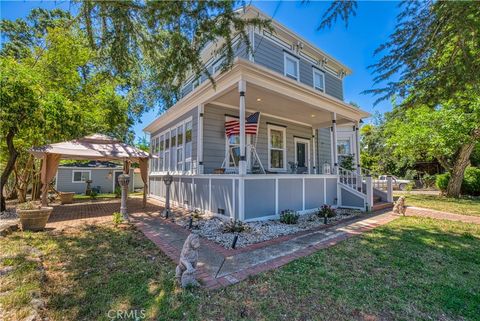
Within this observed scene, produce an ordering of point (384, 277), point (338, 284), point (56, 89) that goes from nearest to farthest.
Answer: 1. point (338, 284)
2. point (384, 277)
3. point (56, 89)

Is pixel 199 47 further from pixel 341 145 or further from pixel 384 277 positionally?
pixel 341 145

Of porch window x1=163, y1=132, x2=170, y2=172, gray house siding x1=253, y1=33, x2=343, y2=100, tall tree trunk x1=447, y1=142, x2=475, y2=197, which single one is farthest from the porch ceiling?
tall tree trunk x1=447, y1=142, x2=475, y2=197

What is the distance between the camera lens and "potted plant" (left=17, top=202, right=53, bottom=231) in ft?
17.3

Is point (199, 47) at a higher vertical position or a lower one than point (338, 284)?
higher

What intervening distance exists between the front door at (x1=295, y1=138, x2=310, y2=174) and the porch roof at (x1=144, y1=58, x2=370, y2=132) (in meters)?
0.99

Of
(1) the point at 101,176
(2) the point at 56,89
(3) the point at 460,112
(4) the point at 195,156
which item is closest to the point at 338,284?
(4) the point at 195,156

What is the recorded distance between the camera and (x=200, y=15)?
3.39 m

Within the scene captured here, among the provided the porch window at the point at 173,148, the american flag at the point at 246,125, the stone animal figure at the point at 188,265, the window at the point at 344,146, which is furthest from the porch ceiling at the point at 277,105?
the stone animal figure at the point at 188,265

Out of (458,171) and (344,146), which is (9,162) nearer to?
(344,146)

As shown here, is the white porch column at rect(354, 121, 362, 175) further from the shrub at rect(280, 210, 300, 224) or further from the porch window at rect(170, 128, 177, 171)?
the porch window at rect(170, 128, 177, 171)

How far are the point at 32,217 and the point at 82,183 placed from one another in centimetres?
1709

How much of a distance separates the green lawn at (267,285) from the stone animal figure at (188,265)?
4.8 inches

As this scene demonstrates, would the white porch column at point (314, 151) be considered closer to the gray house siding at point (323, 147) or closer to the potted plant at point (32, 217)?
the gray house siding at point (323, 147)

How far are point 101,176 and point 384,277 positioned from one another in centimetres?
2310
